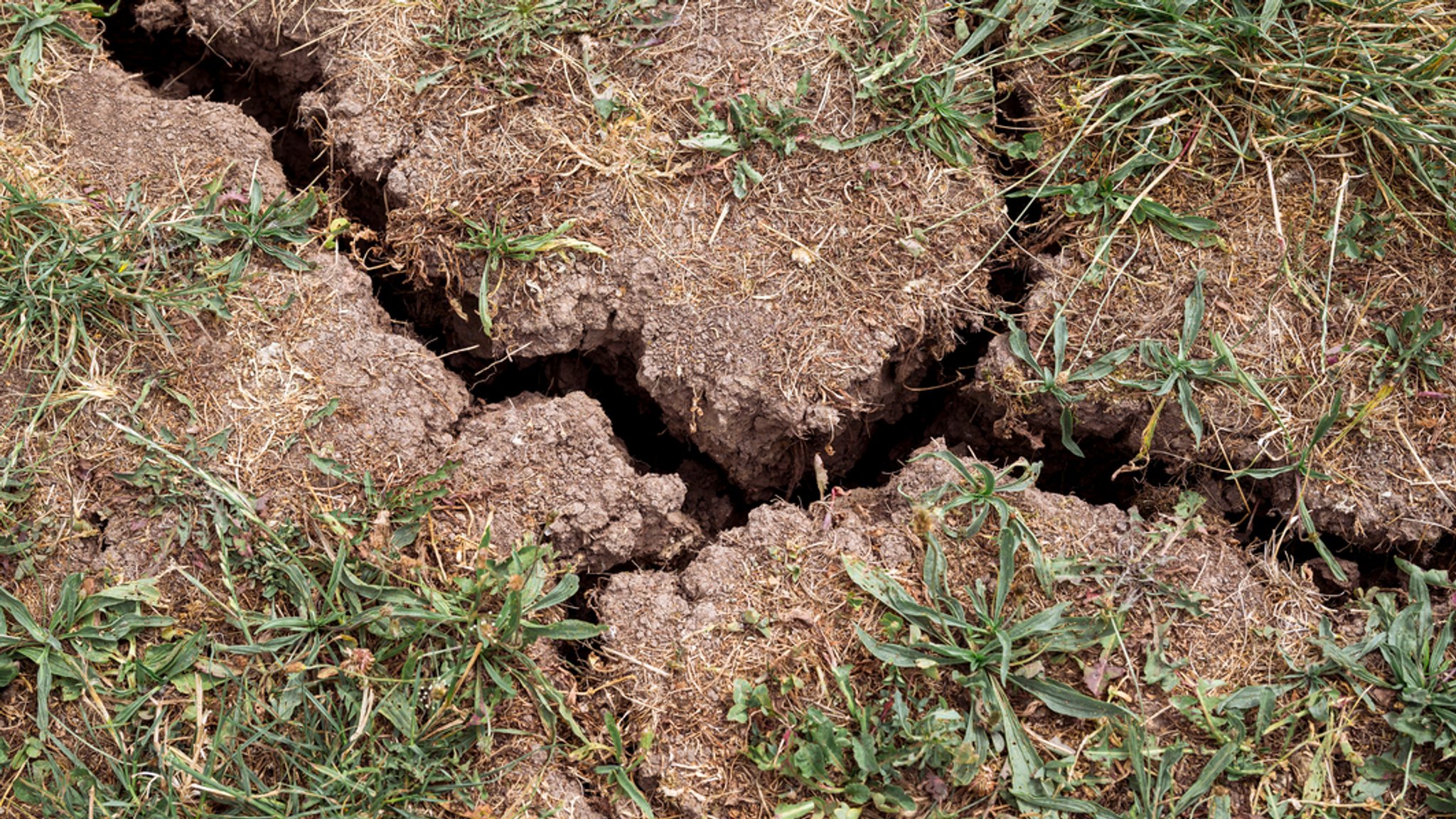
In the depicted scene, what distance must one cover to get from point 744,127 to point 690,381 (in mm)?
633

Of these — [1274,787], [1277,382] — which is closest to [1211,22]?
[1277,382]

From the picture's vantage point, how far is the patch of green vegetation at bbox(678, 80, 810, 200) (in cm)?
258

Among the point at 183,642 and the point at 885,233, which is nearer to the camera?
the point at 183,642

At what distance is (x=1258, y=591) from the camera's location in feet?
7.99

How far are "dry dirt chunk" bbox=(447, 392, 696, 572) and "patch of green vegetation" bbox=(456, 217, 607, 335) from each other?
27 centimetres

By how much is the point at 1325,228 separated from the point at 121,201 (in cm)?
289

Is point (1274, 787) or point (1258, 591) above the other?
point (1258, 591)

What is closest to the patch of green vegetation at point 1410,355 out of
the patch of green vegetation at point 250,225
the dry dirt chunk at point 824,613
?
the dry dirt chunk at point 824,613

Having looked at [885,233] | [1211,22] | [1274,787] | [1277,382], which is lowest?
[1274,787]

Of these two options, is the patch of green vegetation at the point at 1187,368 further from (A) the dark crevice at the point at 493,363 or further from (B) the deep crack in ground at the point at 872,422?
(A) the dark crevice at the point at 493,363

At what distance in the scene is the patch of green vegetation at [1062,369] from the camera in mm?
2488

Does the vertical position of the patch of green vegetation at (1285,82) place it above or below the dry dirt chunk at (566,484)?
above

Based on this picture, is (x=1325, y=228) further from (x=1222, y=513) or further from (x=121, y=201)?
(x=121, y=201)

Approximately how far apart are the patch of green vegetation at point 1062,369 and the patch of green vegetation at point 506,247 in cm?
101
